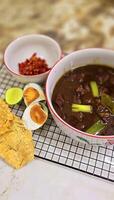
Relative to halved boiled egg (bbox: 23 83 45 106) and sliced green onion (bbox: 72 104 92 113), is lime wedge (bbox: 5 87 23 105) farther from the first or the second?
sliced green onion (bbox: 72 104 92 113)

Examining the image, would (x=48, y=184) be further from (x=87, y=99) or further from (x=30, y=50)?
(x=30, y=50)

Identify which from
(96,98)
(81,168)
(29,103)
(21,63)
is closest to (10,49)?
(21,63)

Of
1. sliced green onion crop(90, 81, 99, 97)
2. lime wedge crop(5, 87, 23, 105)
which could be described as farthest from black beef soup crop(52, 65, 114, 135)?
lime wedge crop(5, 87, 23, 105)

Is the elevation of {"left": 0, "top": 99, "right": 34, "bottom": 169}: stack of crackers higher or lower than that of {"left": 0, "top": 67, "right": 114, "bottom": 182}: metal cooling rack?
higher

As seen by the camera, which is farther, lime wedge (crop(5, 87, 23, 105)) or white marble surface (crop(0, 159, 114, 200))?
lime wedge (crop(5, 87, 23, 105))

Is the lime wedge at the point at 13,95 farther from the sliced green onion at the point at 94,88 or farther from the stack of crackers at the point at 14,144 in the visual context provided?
the sliced green onion at the point at 94,88

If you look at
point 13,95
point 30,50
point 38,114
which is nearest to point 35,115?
point 38,114
